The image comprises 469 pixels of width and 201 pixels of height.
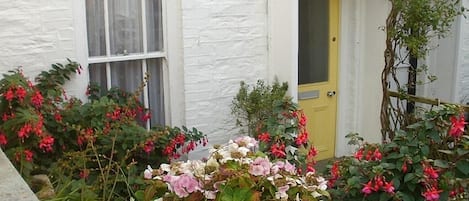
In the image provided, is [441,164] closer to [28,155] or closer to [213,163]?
[213,163]

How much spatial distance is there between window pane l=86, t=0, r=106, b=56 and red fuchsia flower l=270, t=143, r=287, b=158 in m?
2.15

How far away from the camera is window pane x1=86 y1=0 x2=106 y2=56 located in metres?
5.29

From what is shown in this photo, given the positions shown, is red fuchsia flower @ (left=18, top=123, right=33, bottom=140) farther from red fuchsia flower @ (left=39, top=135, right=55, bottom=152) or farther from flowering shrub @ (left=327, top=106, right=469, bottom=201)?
flowering shrub @ (left=327, top=106, right=469, bottom=201)

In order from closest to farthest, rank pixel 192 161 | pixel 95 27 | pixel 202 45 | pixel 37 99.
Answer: pixel 192 161 → pixel 37 99 → pixel 95 27 → pixel 202 45

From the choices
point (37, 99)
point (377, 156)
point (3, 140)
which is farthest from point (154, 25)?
point (377, 156)

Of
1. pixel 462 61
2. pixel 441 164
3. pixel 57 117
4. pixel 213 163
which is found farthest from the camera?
pixel 462 61

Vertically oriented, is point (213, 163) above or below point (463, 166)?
above

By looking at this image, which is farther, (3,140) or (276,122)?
(276,122)

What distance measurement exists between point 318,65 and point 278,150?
3.26m

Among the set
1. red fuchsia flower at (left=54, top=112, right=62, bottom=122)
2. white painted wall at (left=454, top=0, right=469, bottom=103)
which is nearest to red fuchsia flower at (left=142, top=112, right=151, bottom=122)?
red fuchsia flower at (left=54, top=112, right=62, bottom=122)

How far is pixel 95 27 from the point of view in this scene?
17.5 ft

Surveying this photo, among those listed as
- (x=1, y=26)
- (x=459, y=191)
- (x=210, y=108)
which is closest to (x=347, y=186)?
(x=459, y=191)

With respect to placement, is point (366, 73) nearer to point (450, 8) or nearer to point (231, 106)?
point (450, 8)

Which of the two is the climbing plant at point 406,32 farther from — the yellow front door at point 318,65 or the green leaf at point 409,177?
the green leaf at point 409,177
